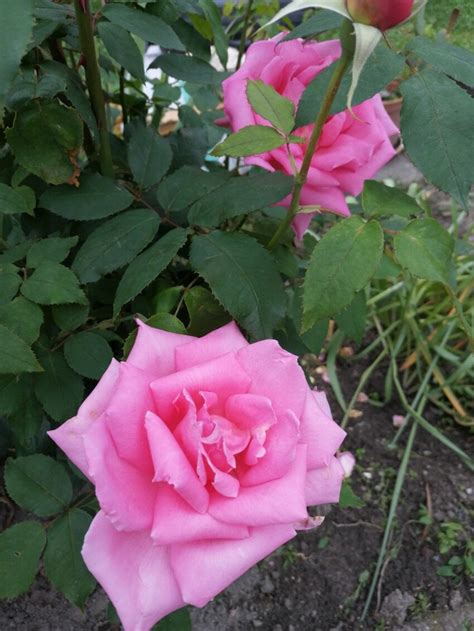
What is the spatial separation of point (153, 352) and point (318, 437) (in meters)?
0.15

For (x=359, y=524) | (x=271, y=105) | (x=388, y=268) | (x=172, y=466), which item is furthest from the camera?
(x=359, y=524)

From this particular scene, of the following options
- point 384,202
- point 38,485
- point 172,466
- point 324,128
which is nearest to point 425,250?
point 384,202

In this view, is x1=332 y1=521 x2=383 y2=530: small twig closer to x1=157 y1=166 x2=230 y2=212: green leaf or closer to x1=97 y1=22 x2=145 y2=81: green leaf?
x1=157 y1=166 x2=230 y2=212: green leaf

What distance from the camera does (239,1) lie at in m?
0.94

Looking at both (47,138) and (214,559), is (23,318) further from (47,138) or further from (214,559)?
(214,559)

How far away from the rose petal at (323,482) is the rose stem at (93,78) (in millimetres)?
425

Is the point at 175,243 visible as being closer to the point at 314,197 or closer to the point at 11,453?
the point at 314,197

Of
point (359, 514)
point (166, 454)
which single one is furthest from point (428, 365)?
point (166, 454)

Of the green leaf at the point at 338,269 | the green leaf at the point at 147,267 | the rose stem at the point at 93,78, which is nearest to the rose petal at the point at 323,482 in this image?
the green leaf at the point at 338,269

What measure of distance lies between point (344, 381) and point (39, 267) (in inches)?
42.8

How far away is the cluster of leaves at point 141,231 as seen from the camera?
509mm

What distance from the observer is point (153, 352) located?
530 millimetres

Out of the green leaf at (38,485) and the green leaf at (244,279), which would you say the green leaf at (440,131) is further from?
the green leaf at (38,485)

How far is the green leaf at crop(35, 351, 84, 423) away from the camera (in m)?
0.70
